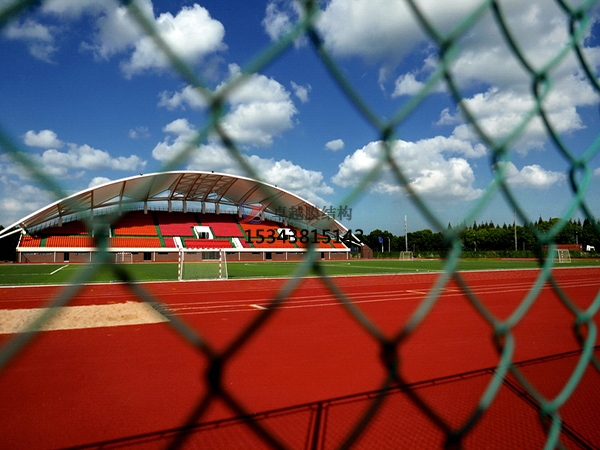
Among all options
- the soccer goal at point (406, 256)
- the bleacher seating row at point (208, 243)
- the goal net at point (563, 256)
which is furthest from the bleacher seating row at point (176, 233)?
the goal net at point (563, 256)

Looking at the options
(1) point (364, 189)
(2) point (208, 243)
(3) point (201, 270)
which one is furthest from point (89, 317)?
(2) point (208, 243)

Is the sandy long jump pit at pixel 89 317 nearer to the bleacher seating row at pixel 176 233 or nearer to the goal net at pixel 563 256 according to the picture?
the bleacher seating row at pixel 176 233

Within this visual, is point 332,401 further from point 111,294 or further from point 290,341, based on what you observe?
point 111,294

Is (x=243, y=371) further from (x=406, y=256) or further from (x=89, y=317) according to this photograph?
(x=406, y=256)

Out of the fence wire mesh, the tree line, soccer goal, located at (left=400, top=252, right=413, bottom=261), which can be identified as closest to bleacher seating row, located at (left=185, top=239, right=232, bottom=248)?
the tree line

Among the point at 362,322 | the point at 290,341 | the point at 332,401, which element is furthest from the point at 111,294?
the point at 362,322

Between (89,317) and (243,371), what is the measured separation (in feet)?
16.4

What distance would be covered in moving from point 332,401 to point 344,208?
3.50m

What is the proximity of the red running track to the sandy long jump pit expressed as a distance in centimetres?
52

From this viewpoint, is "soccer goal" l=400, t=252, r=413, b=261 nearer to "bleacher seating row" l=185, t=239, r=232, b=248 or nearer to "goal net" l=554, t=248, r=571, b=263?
"goal net" l=554, t=248, r=571, b=263

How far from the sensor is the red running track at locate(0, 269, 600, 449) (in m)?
3.47

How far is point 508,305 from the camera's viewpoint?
1070cm

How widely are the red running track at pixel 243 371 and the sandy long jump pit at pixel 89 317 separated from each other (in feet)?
1.70

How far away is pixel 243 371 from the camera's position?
4.77 m
